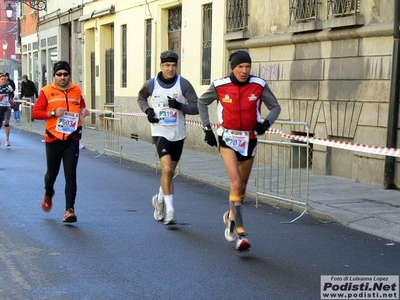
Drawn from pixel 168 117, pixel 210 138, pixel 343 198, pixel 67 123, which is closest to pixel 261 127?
pixel 210 138

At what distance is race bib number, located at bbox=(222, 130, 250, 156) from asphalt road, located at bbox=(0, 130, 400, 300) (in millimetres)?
965

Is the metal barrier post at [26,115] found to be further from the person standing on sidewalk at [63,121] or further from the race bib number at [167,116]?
the race bib number at [167,116]

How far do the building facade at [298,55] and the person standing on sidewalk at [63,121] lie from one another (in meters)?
5.02

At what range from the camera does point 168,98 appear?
876cm

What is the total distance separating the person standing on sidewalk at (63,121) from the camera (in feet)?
28.7

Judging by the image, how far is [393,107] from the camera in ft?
37.2

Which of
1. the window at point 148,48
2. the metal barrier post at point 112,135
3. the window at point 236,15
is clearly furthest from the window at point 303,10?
the window at point 148,48

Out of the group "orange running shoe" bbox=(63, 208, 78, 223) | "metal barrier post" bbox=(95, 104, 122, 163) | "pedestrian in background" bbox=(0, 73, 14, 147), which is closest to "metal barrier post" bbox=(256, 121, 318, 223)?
"orange running shoe" bbox=(63, 208, 78, 223)

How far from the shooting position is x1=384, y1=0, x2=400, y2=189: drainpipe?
11.2m

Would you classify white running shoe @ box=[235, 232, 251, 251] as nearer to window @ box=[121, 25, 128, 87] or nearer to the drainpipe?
the drainpipe

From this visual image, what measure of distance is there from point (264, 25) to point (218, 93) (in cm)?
822

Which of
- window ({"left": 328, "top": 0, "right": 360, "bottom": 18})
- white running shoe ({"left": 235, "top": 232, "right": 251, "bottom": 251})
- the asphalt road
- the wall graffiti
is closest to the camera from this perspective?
the asphalt road

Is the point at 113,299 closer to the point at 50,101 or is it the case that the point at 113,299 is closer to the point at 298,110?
the point at 50,101

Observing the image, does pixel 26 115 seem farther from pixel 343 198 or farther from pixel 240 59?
pixel 240 59
